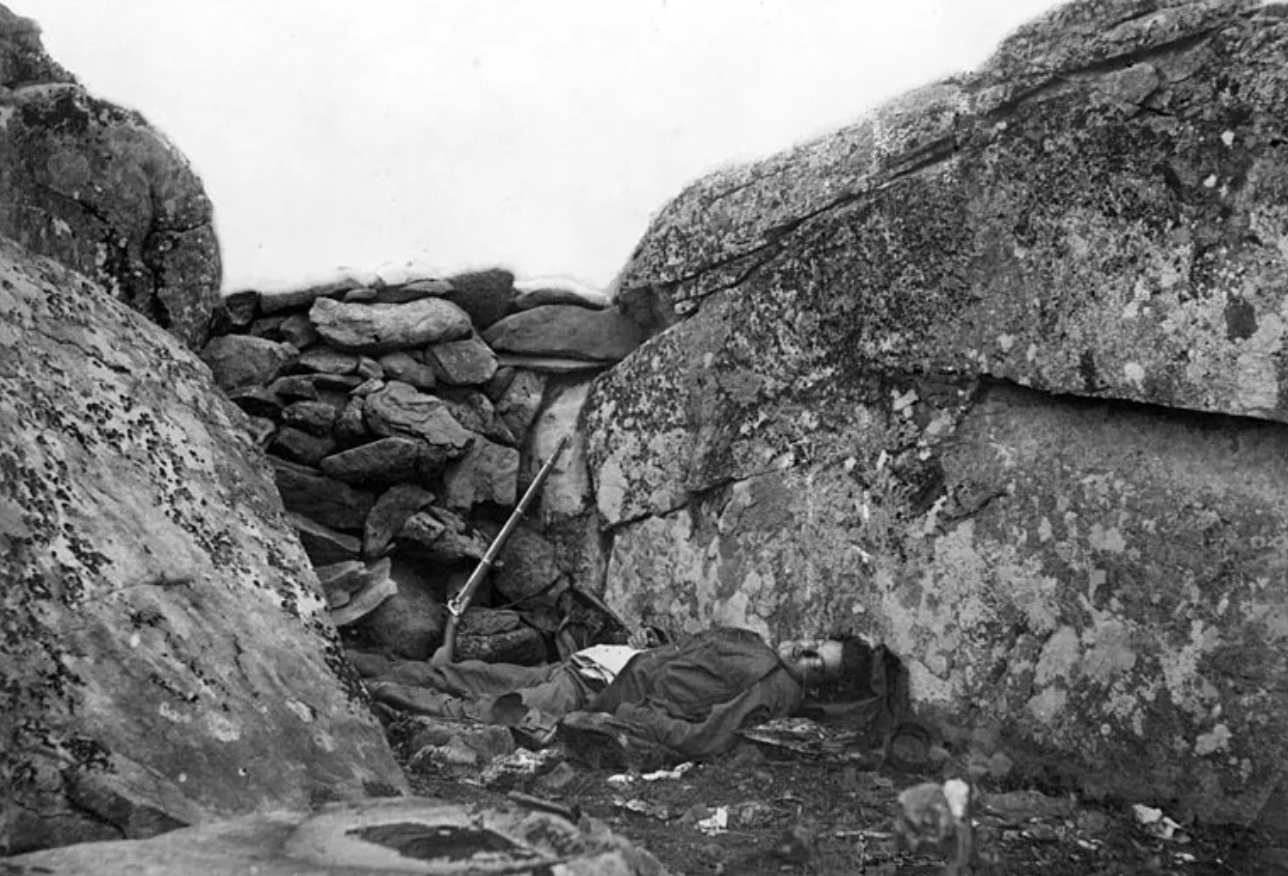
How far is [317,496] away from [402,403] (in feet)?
2.17

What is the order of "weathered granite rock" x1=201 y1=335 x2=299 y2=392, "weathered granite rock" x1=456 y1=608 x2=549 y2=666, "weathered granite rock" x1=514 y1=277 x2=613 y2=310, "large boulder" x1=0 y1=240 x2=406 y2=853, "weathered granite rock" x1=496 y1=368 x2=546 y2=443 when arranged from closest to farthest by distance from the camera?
1. "large boulder" x1=0 y1=240 x2=406 y2=853
2. "weathered granite rock" x1=456 y1=608 x2=549 y2=666
3. "weathered granite rock" x1=201 y1=335 x2=299 y2=392
4. "weathered granite rock" x1=496 y1=368 x2=546 y2=443
5. "weathered granite rock" x1=514 y1=277 x2=613 y2=310

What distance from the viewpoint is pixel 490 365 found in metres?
7.40

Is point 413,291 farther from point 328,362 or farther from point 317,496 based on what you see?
point 317,496

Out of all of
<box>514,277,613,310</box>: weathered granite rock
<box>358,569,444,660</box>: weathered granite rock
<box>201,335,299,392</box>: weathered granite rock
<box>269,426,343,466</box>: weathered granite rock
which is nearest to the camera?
<box>358,569,444,660</box>: weathered granite rock

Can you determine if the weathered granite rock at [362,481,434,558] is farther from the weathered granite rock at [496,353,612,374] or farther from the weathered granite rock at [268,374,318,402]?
the weathered granite rock at [496,353,612,374]

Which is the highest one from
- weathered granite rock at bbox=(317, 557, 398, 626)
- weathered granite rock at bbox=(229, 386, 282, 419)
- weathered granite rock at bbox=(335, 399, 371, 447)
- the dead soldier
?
weathered granite rock at bbox=(229, 386, 282, 419)

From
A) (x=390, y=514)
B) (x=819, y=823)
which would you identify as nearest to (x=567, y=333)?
(x=390, y=514)

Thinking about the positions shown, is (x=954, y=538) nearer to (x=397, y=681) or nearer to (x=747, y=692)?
(x=747, y=692)

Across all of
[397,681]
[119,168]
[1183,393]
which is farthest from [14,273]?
[1183,393]

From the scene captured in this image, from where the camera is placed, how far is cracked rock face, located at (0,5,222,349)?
6.04 m

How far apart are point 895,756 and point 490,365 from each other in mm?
3340

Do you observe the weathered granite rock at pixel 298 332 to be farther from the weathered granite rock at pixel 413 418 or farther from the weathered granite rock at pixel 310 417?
the weathered granite rock at pixel 413 418

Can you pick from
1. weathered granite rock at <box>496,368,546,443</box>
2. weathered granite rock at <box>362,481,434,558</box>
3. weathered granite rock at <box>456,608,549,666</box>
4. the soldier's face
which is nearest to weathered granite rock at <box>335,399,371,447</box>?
weathered granite rock at <box>362,481,434,558</box>

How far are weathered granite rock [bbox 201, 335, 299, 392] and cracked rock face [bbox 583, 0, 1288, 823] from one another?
2.17 meters
